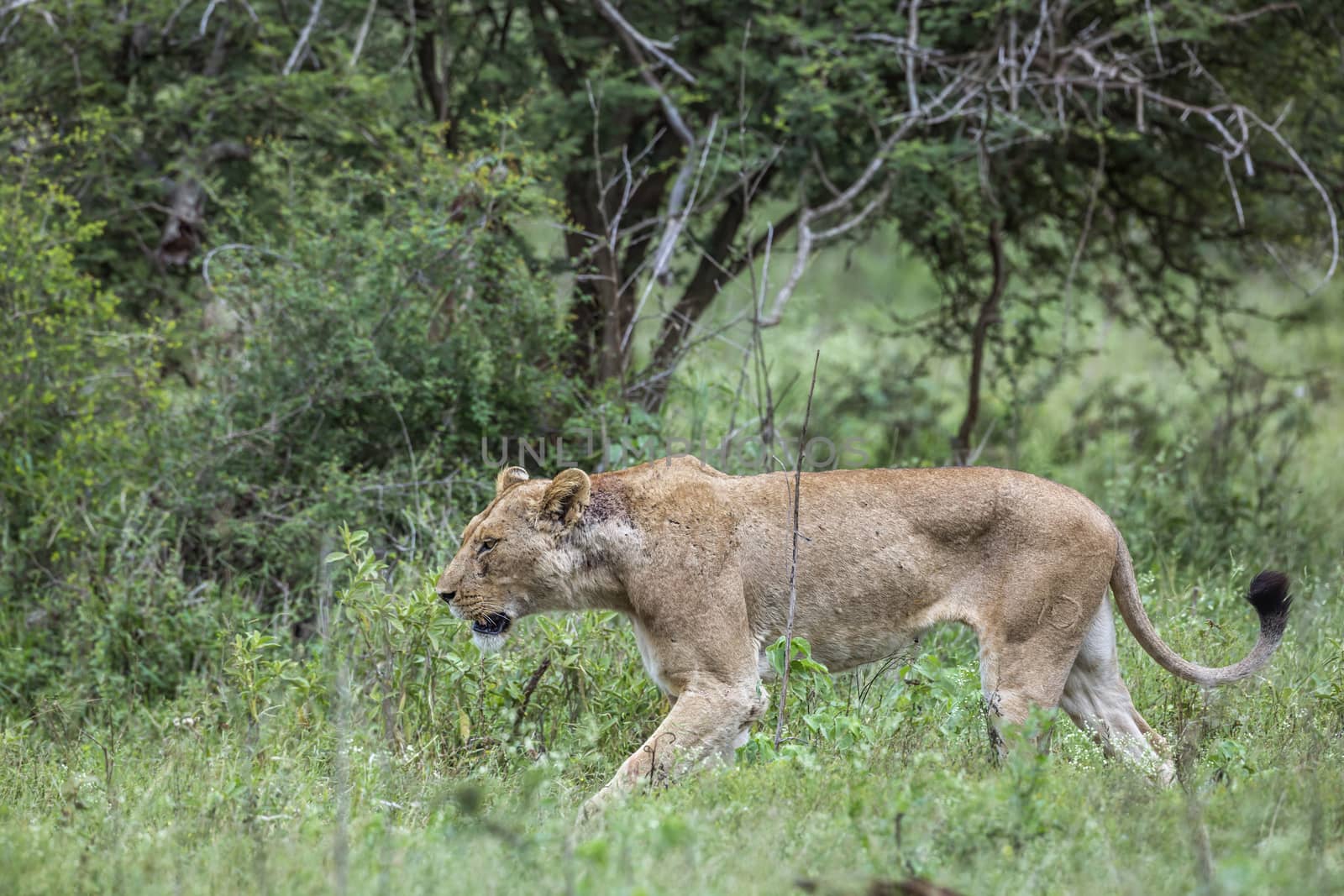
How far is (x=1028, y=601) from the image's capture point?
511 centimetres

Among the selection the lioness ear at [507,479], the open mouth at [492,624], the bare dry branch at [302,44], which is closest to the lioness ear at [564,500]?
the lioness ear at [507,479]

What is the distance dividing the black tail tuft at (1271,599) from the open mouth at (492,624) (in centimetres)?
277

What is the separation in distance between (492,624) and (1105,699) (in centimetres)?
240

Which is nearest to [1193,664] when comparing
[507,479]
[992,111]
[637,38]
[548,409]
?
[507,479]

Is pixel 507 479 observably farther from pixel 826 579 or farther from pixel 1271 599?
pixel 1271 599

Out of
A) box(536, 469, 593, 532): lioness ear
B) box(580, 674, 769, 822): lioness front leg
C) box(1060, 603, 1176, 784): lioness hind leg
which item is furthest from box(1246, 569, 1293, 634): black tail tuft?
box(536, 469, 593, 532): lioness ear

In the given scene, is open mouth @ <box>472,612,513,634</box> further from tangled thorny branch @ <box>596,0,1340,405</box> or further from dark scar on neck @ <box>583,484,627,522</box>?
tangled thorny branch @ <box>596,0,1340,405</box>

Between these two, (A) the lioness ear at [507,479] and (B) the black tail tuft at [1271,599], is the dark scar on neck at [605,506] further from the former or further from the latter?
(B) the black tail tuft at [1271,599]

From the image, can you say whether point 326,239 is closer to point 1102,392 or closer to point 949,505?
point 949,505

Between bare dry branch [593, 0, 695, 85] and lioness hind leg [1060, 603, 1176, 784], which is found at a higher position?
bare dry branch [593, 0, 695, 85]

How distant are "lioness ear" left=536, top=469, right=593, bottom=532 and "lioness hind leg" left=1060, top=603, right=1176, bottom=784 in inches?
77.9

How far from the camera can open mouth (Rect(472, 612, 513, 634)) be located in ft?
18.0

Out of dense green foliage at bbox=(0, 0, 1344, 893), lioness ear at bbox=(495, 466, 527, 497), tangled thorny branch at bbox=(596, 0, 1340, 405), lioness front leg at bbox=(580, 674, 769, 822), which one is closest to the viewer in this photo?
dense green foliage at bbox=(0, 0, 1344, 893)

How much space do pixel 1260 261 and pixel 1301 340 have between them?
6.76 meters
